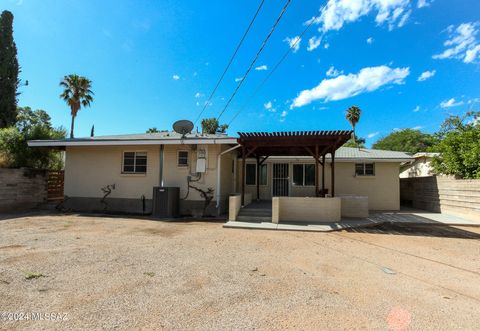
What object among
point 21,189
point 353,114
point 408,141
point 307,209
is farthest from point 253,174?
point 408,141

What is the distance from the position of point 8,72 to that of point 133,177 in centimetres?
1437

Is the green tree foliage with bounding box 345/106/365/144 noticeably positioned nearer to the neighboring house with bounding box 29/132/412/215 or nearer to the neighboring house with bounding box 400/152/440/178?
the neighboring house with bounding box 400/152/440/178

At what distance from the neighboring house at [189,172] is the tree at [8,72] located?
28.9 ft

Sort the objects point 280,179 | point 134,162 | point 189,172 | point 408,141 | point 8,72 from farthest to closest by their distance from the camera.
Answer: point 408,141, point 8,72, point 280,179, point 134,162, point 189,172

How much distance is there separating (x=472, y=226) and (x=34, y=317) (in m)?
12.0

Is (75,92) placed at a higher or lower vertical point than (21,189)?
higher

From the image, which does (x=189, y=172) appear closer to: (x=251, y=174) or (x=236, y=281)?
(x=251, y=174)

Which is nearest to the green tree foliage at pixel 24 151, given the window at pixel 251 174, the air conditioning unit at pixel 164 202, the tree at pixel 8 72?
the tree at pixel 8 72

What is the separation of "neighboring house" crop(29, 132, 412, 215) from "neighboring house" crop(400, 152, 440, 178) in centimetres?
385

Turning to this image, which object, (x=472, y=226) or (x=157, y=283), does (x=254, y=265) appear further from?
(x=472, y=226)

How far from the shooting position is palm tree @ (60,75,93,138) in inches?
950

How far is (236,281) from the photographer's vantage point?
396 centimetres

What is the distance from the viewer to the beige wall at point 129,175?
10984mm

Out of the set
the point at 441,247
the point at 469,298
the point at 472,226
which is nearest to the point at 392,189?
the point at 472,226
